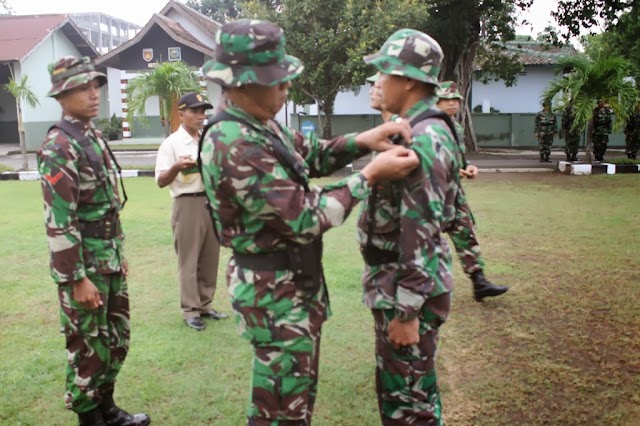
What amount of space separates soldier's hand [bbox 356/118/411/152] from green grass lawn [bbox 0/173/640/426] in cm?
165

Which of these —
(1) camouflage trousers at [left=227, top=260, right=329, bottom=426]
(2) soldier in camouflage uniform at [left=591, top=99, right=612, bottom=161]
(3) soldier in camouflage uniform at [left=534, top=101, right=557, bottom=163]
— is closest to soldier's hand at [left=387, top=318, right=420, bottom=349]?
(1) camouflage trousers at [left=227, top=260, right=329, bottom=426]

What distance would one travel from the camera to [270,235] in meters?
2.33

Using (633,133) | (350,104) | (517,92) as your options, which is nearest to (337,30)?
(633,133)

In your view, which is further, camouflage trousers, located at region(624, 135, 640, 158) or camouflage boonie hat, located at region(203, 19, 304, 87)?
camouflage trousers, located at region(624, 135, 640, 158)

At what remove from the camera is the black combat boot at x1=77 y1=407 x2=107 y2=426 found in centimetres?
328

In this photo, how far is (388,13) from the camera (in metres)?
16.2

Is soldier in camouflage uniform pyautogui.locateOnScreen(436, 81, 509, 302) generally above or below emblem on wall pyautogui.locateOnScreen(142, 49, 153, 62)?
below

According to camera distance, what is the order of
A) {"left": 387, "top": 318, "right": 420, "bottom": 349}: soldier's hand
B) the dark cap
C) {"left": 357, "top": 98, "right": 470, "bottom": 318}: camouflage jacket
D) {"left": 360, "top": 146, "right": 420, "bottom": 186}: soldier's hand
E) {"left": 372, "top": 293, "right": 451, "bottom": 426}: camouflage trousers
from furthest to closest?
the dark cap, {"left": 372, "top": 293, "right": 451, "bottom": 426}: camouflage trousers, {"left": 387, "top": 318, "right": 420, "bottom": 349}: soldier's hand, {"left": 357, "top": 98, "right": 470, "bottom": 318}: camouflage jacket, {"left": 360, "top": 146, "right": 420, "bottom": 186}: soldier's hand

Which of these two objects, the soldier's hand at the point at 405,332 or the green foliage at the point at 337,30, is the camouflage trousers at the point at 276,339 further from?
the green foliage at the point at 337,30

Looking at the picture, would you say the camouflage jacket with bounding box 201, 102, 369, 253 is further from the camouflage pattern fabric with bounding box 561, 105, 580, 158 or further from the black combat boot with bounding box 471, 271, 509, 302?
the camouflage pattern fabric with bounding box 561, 105, 580, 158

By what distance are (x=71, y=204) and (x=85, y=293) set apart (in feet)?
1.47

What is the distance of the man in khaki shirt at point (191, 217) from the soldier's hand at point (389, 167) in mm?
2740

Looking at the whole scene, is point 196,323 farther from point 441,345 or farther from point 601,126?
point 601,126

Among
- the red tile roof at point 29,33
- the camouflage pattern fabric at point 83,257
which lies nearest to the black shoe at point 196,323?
the camouflage pattern fabric at point 83,257
